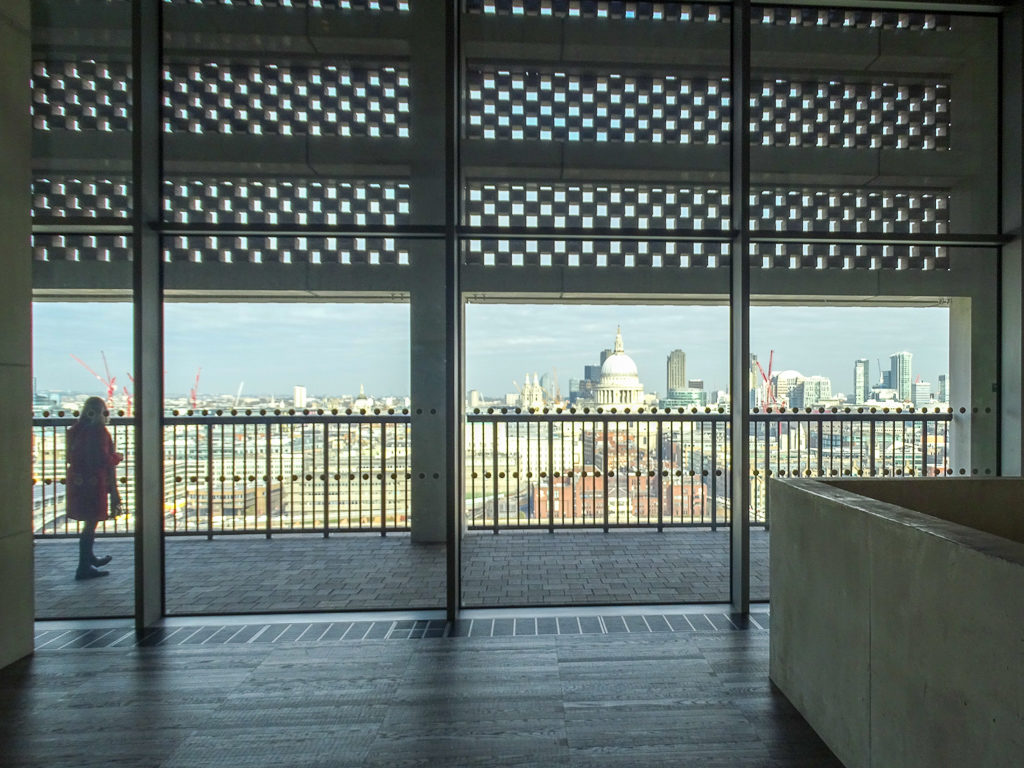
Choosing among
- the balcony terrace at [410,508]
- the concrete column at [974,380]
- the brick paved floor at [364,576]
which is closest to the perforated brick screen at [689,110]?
the concrete column at [974,380]

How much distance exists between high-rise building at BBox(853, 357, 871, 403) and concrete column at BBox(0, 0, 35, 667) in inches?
196

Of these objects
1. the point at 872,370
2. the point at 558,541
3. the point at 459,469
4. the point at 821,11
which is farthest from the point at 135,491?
the point at 821,11

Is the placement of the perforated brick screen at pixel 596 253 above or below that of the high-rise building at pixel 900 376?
above

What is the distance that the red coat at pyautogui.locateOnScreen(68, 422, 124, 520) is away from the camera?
3.25 meters

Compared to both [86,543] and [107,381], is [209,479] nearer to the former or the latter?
[86,543]

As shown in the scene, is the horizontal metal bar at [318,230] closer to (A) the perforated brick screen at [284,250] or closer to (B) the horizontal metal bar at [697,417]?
(A) the perforated brick screen at [284,250]

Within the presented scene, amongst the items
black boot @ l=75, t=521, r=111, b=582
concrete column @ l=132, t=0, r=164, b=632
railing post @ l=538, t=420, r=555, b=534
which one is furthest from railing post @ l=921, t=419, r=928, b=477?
black boot @ l=75, t=521, r=111, b=582

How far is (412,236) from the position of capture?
11.1 feet

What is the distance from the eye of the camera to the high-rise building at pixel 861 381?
3.73 metres

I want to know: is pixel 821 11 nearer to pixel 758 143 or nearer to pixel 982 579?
pixel 758 143

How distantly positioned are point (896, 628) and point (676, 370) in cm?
236

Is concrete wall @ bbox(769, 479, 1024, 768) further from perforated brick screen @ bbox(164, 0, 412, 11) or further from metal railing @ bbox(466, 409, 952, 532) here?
perforated brick screen @ bbox(164, 0, 412, 11)

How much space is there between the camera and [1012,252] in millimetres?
3479

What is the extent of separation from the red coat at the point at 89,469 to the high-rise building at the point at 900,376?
498 centimetres
